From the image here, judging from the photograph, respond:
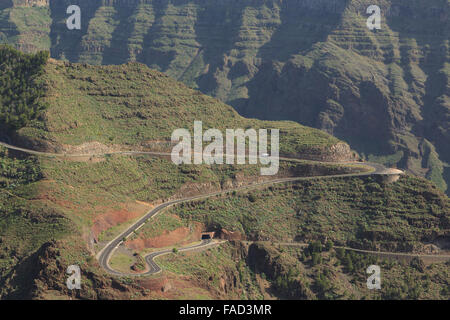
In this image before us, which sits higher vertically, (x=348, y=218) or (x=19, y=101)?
(x=19, y=101)

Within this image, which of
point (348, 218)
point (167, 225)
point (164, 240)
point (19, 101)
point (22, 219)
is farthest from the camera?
point (348, 218)

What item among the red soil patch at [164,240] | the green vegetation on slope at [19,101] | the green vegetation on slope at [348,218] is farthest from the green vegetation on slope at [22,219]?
the green vegetation on slope at [348,218]

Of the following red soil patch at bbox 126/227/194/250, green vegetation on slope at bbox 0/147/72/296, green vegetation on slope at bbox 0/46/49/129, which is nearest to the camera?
green vegetation on slope at bbox 0/147/72/296

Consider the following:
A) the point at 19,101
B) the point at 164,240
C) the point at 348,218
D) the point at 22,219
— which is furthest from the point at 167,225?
the point at 19,101

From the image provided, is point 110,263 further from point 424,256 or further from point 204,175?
point 424,256

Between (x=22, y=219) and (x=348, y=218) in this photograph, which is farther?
(x=348, y=218)

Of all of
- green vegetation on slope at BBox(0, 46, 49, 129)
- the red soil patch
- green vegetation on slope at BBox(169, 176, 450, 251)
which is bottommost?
the red soil patch

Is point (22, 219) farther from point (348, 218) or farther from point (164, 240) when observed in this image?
point (348, 218)

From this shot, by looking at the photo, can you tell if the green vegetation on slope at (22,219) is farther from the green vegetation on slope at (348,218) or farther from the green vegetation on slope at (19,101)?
the green vegetation on slope at (348,218)

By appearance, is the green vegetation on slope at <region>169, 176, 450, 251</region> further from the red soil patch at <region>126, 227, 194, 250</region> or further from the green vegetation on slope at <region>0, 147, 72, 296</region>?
the green vegetation on slope at <region>0, 147, 72, 296</region>

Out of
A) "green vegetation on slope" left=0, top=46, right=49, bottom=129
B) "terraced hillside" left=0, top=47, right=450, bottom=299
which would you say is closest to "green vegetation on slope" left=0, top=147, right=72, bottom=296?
"terraced hillside" left=0, top=47, right=450, bottom=299

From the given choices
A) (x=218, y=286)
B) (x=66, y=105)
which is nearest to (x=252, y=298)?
(x=218, y=286)
